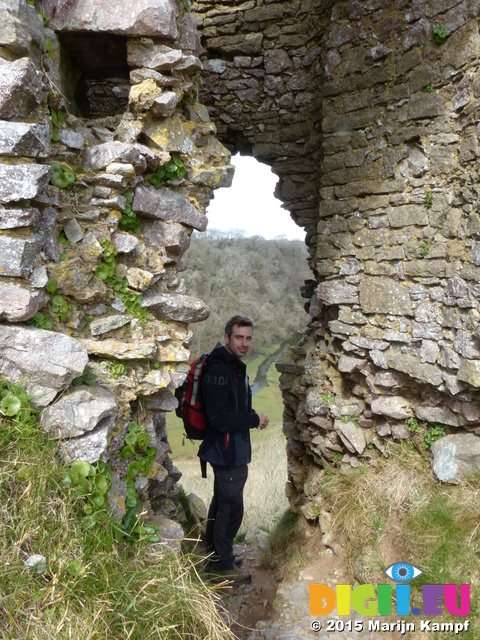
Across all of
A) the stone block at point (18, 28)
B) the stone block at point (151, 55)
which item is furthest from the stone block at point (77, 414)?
the stone block at point (151, 55)

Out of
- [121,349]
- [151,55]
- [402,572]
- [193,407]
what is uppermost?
[151,55]

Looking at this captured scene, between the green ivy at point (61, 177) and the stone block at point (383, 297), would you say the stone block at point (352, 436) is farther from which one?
the green ivy at point (61, 177)

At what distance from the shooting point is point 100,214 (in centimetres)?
254

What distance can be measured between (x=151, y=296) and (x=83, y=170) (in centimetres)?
80

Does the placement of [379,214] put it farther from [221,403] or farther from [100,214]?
[100,214]

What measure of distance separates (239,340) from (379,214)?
170cm

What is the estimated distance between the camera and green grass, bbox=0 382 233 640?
162 centimetres

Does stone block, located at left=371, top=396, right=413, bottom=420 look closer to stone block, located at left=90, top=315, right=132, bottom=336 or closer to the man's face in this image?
the man's face

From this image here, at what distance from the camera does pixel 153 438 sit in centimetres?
282

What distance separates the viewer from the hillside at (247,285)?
2086cm

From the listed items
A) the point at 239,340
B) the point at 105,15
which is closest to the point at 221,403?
the point at 239,340

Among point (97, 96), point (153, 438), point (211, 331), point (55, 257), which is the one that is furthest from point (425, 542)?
point (211, 331)

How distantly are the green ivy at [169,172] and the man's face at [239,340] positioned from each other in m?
1.44

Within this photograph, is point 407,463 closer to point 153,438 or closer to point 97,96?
point 153,438
